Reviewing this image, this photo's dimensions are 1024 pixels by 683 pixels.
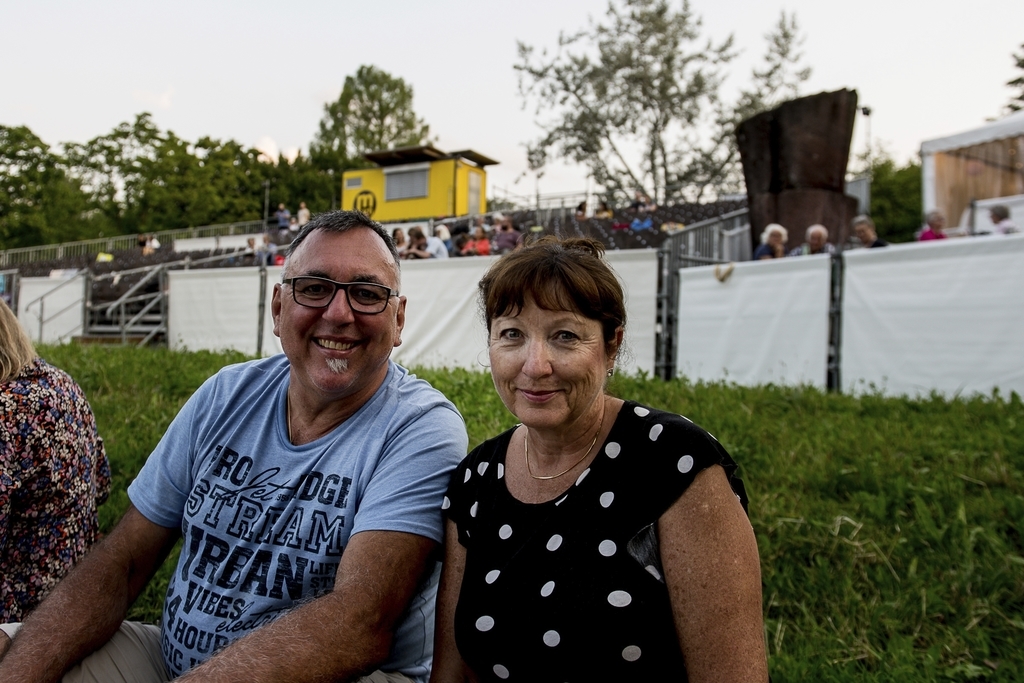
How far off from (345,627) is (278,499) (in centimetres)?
50

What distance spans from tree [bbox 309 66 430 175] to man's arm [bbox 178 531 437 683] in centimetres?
6663

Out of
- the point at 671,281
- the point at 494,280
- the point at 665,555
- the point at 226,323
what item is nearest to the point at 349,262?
the point at 494,280

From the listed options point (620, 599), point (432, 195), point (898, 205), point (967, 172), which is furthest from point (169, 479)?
point (898, 205)

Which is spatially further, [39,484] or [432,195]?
[432,195]

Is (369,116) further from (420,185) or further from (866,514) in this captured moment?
(866,514)

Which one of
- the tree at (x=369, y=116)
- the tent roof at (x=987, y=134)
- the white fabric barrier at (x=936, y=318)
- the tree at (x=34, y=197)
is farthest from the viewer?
the tree at (x=369, y=116)

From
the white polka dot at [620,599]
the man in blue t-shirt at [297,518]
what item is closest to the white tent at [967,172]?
the man in blue t-shirt at [297,518]

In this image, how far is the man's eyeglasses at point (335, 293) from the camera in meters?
2.30

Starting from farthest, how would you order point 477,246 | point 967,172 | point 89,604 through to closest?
point 967,172
point 477,246
point 89,604

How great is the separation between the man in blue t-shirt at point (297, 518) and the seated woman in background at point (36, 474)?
173mm

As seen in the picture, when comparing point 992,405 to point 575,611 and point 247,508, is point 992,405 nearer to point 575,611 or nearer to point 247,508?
point 575,611

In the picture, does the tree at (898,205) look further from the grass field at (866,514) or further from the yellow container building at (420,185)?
the grass field at (866,514)

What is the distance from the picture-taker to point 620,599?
1617 millimetres

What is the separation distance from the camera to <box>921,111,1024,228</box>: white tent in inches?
571
